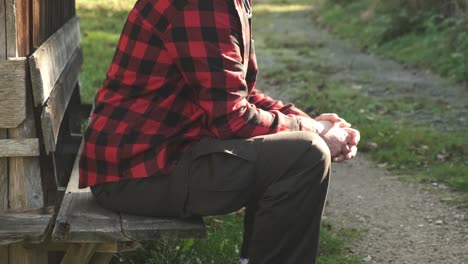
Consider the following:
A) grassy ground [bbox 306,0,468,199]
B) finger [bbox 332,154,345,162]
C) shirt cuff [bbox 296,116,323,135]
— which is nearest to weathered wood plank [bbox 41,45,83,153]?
shirt cuff [bbox 296,116,323,135]

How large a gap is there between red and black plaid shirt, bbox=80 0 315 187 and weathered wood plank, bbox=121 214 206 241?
0.64 feet

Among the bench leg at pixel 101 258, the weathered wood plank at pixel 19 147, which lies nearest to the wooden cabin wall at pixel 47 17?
the weathered wood plank at pixel 19 147

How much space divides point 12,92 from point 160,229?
0.84 meters

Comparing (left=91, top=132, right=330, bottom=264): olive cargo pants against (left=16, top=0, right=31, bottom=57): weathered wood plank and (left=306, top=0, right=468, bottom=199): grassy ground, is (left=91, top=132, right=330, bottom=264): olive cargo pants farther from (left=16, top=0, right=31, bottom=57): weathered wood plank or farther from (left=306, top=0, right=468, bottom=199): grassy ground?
(left=306, top=0, right=468, bottom=199): grassy ground

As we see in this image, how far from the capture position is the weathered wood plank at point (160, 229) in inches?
144

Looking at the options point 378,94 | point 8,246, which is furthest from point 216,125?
point 378,94

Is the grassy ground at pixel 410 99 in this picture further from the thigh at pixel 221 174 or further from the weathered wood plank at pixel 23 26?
the weathered wood plank at pixel 23 26

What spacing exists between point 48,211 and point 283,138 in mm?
1072

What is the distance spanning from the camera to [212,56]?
3.52m

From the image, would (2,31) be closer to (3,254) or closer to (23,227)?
(23,227)

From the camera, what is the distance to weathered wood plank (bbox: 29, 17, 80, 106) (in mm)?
3893

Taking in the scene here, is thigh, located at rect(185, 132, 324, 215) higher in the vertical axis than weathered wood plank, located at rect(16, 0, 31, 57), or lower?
lower

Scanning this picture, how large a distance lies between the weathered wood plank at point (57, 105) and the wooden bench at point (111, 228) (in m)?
0.31

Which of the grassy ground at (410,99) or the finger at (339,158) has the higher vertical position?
the finger at (339,158)
